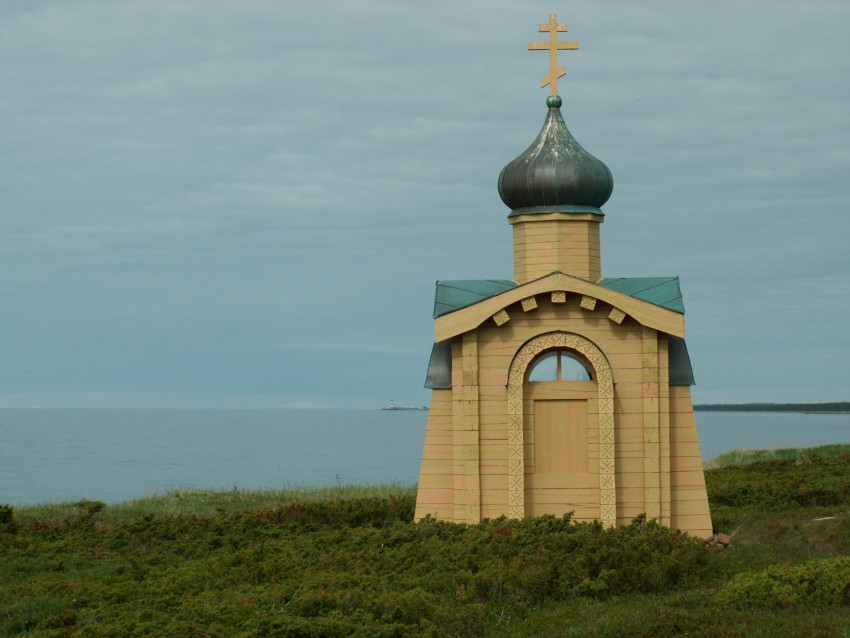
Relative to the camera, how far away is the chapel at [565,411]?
18.4 metres

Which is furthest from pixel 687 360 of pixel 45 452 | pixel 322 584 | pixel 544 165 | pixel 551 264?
pixel 45 452

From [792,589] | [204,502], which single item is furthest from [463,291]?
[204,502]

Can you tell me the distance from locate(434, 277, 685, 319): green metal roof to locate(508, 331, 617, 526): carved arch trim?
1033mm

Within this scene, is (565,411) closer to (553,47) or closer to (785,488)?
(553,47)

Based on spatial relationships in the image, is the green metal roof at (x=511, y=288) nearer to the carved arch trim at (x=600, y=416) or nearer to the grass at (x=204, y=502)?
the carved arch trim at (x=600, y=416)

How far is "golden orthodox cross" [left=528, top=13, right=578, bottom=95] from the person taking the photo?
64.4ft

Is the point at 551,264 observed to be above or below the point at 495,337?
above

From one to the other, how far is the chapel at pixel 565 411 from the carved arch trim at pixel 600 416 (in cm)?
2

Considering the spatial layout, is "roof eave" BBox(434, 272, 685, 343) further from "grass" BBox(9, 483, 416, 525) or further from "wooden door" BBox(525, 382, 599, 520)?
"grass" BBox(9, 483, 416, 525)

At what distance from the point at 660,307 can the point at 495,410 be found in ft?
10.0

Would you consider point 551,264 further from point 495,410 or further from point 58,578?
point 58,578

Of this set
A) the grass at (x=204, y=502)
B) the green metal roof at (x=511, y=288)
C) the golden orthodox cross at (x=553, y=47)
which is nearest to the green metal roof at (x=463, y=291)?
the green metal roof at (x=511, y=288)

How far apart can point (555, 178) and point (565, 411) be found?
385 cm

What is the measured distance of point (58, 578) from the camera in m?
16.0
